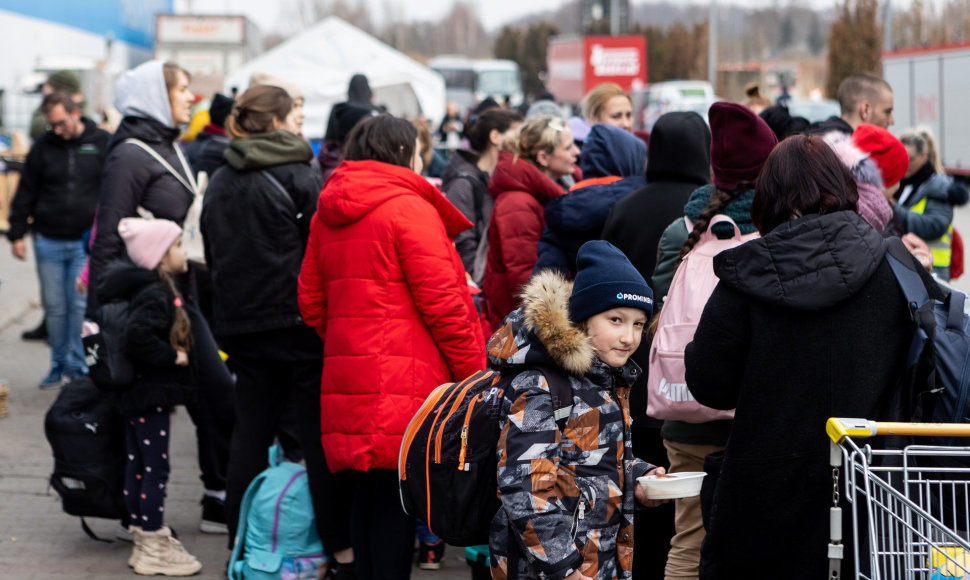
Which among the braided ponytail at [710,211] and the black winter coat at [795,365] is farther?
the braided ponytail at [710,211]

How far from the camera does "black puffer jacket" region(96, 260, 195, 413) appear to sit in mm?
4828

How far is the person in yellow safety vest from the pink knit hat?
398 centimetres

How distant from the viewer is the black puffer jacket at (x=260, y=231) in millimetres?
4836

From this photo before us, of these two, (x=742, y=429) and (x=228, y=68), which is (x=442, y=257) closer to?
(x=742, y=429)

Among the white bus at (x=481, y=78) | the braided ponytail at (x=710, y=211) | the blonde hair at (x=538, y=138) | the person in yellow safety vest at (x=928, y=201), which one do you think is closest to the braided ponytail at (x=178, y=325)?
the blonde hair at (x=538, y=138)

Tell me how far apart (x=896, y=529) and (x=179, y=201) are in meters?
4.22

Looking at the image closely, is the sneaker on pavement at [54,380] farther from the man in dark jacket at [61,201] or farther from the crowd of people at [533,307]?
the crowd of people at [533,307]

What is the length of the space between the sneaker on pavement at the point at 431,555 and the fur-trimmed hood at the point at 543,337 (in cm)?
225

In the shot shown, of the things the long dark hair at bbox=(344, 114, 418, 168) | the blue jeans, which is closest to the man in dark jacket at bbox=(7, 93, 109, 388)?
the blue jeans

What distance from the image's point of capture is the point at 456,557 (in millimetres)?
5477

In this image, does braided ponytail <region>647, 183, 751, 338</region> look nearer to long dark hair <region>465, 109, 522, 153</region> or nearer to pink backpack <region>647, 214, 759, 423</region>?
pink backpack <region>647, 214, 759, 423</region>

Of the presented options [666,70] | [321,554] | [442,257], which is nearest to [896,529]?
[442,257]

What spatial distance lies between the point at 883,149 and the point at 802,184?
179 centimetres

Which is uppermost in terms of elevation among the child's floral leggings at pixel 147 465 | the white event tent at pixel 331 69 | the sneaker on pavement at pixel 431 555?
the white event tent at pixel 331 69
